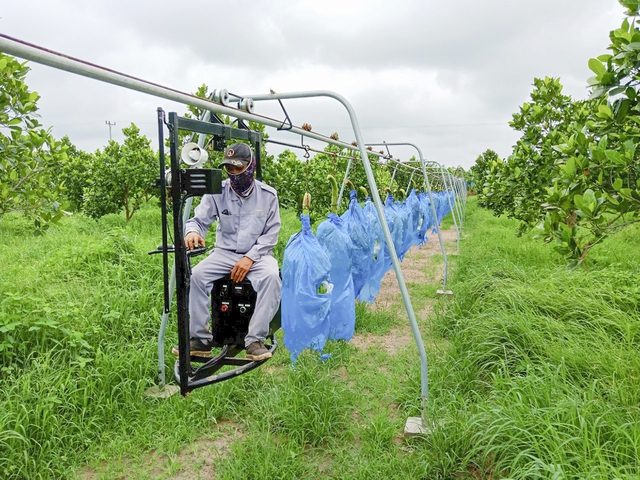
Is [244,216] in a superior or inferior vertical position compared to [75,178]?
inferior

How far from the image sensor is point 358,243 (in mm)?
4969

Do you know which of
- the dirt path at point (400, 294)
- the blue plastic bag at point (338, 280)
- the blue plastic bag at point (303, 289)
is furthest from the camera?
the dirt path at point (400, 294)

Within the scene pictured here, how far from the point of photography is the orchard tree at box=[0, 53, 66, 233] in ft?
10.6

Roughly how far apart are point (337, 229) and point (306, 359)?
1207 mm

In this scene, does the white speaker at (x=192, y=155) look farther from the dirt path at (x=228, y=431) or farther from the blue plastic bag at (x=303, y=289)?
the dirt path at (x=228, y=431)

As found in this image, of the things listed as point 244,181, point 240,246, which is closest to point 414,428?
point 240,246

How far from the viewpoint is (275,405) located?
3.41 metres

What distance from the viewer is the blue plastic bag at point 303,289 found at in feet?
11.1

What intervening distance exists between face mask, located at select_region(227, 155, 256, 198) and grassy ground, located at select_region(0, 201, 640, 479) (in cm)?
153

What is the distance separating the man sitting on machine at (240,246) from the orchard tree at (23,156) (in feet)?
4.90

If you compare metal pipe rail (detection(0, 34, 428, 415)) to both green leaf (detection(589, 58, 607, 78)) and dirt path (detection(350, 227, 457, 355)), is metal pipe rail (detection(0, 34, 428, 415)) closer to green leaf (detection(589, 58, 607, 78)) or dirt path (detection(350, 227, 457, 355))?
green leaf (detection(589, 58, 607, 78))

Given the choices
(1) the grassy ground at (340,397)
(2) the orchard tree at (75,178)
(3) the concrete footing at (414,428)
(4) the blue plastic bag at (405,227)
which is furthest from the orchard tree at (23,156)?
(2) the orchard tree at (75,178)

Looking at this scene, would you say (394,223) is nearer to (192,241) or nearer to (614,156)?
(192,241)

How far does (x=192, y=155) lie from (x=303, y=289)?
1436mm
